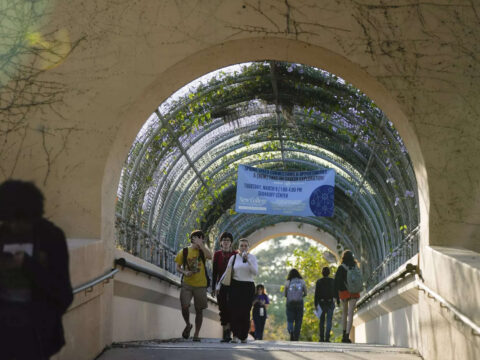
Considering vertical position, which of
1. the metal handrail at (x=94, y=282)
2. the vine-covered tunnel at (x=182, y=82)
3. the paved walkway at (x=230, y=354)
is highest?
the vine-covered tunnel at (x=182, y=82)

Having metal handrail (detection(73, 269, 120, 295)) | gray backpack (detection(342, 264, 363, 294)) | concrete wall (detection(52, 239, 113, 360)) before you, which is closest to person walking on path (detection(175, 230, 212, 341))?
concrete wall (detection(52, 239, 113, 360))

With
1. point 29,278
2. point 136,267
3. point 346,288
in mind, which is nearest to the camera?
point 29,278

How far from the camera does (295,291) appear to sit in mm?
16781

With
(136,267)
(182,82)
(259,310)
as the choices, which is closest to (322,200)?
(259,310)

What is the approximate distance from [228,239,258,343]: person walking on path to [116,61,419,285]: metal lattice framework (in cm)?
189

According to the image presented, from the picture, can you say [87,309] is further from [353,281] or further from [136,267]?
[353,281]

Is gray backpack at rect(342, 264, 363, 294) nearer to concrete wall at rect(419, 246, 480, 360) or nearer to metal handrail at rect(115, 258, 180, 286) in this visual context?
metal handrail at rect(115, 258, 180, 286)

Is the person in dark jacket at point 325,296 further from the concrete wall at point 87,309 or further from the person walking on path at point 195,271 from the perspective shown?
the concrete wall at point 87,309

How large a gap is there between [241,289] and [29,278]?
23.1 ft

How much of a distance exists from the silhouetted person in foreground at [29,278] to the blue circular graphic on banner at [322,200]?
1202 cm

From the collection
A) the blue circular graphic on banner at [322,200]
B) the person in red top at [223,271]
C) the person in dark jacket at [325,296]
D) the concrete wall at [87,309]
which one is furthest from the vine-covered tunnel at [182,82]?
the person in dark jacket at [325,296]

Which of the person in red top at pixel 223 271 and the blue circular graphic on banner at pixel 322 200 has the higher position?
the blue circular graphic on banner at pixel 322 200

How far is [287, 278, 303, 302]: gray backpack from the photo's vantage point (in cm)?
1678

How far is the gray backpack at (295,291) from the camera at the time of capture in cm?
1678
